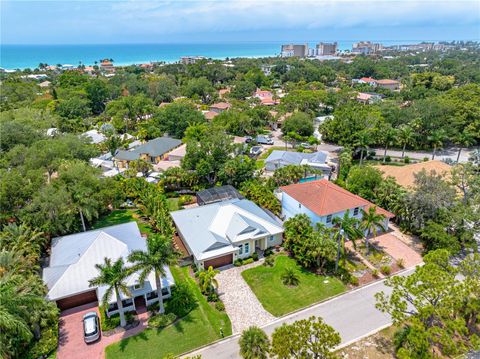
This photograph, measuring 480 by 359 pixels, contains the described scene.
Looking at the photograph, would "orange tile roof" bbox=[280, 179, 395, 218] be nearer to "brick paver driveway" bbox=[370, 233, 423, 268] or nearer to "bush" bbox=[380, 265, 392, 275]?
"brick paver driveway" bbox=[370, 233, 423, 268]

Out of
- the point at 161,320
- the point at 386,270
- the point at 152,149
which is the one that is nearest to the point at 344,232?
the point at 386,270

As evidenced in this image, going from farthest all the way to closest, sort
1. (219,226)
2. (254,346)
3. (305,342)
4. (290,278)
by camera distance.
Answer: (219,226), (290,278), (254,346), (305,342)

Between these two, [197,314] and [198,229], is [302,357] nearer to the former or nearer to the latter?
[197,314]

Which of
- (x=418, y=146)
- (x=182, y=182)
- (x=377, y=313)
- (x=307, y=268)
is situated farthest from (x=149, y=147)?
(x=418, y=146)

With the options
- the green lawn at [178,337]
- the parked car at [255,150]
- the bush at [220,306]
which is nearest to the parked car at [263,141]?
the parked car at [255,150]

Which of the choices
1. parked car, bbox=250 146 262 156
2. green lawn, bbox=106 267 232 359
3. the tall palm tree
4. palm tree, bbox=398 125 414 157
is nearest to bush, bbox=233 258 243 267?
green lawn, bbox=106 267 232 359

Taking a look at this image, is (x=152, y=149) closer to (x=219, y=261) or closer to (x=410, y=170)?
(x=219, y=261)
